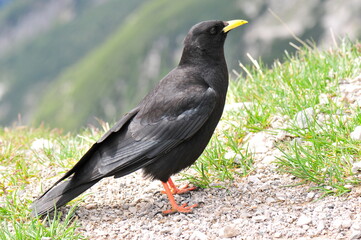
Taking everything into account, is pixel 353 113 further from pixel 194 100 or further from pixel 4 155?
pixel 4 155

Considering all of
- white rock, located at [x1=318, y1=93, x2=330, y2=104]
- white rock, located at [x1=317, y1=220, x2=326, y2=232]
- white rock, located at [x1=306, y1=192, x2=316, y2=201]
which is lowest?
white rock, located at [x1=306, y1=192, x2=316, y2=201]

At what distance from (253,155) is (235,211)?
1.12 metres

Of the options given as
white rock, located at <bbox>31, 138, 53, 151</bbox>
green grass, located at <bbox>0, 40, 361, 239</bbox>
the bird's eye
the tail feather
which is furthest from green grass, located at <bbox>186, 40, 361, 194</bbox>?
white rock, located at <bbox>31, 138, 53, 151</bbox>

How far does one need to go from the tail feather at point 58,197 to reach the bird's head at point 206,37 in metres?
1.96

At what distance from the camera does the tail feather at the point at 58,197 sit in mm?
4594

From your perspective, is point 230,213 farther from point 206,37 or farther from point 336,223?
point 206,37

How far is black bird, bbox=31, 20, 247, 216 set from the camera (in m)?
4.68

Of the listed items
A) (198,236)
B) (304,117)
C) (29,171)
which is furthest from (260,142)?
(29,171)

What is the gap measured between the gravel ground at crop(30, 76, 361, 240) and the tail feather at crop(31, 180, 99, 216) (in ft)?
0.95

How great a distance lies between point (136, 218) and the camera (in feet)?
15.7

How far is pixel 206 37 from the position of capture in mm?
5359

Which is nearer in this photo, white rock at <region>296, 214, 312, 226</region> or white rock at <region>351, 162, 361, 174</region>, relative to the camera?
white rock at <region>296, 214, 312, 226</region>

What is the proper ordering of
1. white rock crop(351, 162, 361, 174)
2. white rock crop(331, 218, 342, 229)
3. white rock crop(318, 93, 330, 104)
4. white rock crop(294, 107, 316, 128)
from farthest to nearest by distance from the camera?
white rock crop(318, 93, 330, 104)
white rock crop(294, 107, 316, 128)
white rock crop(351, 162, 361, 174)
white rock crop(331, 218, 342, 229)

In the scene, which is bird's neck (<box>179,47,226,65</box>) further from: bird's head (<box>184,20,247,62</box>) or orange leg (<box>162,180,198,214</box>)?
orange leg (<box>162,180,198,214</box>)
